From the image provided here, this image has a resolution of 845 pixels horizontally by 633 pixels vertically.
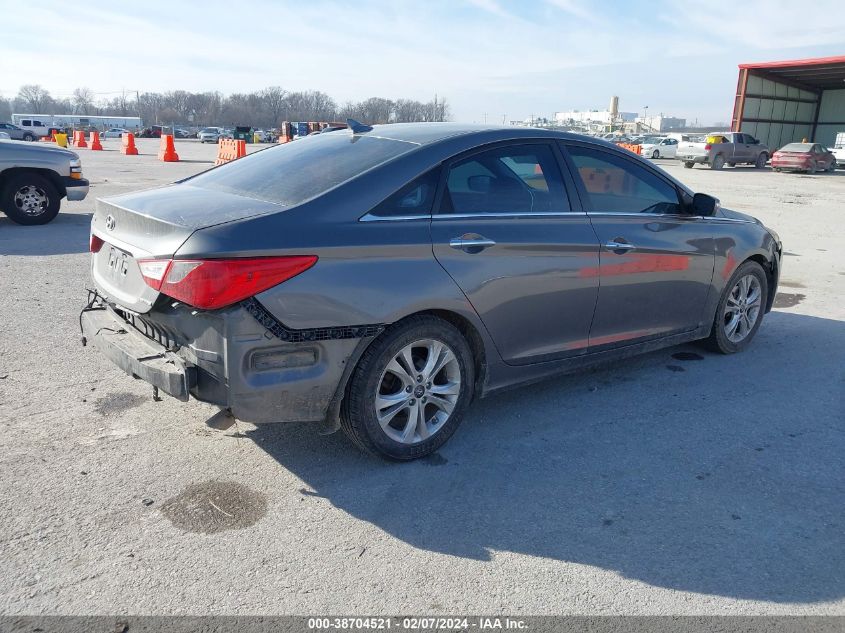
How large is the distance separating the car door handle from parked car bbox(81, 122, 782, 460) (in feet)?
0.04

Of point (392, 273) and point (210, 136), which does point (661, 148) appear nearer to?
point (392, 273)

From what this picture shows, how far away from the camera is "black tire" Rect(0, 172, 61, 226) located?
33.7 feet

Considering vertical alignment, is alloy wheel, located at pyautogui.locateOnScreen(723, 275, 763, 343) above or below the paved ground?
above

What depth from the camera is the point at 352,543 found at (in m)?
2.96

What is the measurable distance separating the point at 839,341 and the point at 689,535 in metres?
3.89

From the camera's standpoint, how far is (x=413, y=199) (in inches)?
140

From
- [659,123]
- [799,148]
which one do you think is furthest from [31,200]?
[659,123]

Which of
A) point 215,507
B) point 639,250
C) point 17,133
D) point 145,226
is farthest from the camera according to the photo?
point 17,133

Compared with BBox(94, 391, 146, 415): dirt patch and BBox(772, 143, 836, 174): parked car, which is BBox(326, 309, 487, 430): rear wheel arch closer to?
BBox(94, 391, 146, 415): dirt patch

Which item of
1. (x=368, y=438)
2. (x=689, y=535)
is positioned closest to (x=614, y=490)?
(x=689, y=535)

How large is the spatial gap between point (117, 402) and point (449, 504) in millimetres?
2223

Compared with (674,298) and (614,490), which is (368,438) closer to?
(614,490)

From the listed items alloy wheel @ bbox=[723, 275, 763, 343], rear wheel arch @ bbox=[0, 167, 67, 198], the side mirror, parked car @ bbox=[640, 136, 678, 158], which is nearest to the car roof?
the side mirror

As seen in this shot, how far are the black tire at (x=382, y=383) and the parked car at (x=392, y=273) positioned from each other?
0.4 inches
